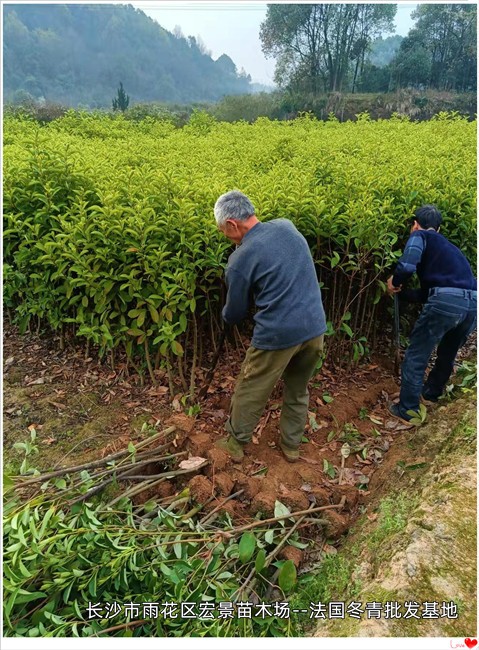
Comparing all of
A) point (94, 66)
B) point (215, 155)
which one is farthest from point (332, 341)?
→ point (94, 66)

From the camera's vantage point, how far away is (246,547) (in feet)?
7.33

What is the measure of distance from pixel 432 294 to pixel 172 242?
1808 millimetres

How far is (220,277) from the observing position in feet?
10.7

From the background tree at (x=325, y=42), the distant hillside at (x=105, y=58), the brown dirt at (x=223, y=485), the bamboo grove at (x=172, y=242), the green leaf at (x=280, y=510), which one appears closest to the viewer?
the green leaf at (x=280, y=510)

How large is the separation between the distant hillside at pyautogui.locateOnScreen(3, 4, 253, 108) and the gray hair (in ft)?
235

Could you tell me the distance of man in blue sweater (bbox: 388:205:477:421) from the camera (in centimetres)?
316

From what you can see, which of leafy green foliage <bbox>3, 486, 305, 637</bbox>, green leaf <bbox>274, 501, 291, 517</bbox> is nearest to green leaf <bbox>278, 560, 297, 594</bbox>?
leafy green foliage <bbox>3, 486, 305, 637</bbox>

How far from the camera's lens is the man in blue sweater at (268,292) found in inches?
99.4

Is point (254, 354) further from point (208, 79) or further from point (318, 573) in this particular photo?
point (208, 79)

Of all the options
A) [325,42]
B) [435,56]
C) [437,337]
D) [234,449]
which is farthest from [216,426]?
[435,56]

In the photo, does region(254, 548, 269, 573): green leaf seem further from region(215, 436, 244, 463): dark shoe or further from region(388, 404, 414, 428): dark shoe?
region(388, 404, 414, 428): dark shoe

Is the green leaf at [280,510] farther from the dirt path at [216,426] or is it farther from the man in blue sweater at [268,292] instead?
the man in blue sweater at [268,292]

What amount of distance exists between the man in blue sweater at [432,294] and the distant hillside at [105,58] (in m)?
71.3

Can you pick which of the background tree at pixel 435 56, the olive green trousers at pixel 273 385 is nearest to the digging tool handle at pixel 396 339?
the olive green trousers at pixel 273 385
